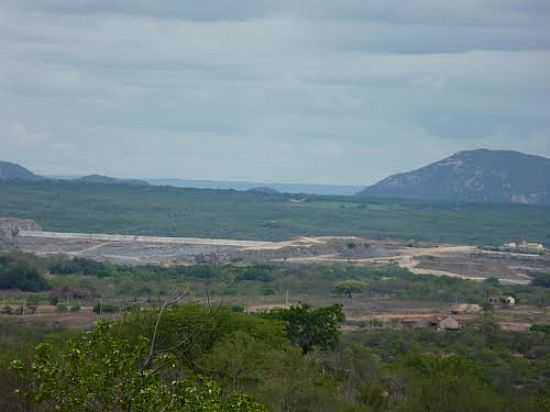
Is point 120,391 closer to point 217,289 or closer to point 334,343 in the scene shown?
point 334,343

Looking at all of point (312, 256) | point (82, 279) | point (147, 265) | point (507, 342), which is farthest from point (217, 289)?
point (312, 256)

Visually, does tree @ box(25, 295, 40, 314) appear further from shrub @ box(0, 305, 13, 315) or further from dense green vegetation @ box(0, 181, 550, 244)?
dense green vegetation @ box(0, 181, 550, 244)

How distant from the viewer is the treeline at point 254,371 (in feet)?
58.6

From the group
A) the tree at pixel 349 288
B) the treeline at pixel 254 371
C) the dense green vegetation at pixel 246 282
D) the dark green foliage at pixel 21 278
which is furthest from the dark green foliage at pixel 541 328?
the dark green foliage at pixel 21 278

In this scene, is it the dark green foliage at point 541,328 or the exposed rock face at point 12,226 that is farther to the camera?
the exposed rock face at point 12,226

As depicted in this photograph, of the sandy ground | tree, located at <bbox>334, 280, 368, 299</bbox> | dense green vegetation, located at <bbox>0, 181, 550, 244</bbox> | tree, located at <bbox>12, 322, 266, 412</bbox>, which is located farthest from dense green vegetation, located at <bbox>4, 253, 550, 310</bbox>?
tree, located at <bbox>12, 322, 266, 412</bbox>

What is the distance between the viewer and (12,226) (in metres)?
137

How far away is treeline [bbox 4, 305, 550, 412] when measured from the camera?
58.6 feet

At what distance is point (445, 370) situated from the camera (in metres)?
38.4

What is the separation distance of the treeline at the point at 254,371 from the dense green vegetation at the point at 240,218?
335 feet

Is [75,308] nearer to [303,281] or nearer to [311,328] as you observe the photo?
[311,328]

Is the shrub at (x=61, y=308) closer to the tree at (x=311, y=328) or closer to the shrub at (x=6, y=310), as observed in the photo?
the shrub at (x=6, y=310)

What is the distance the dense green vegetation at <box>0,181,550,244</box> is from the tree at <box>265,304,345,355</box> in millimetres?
103261

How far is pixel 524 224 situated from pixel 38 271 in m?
111
